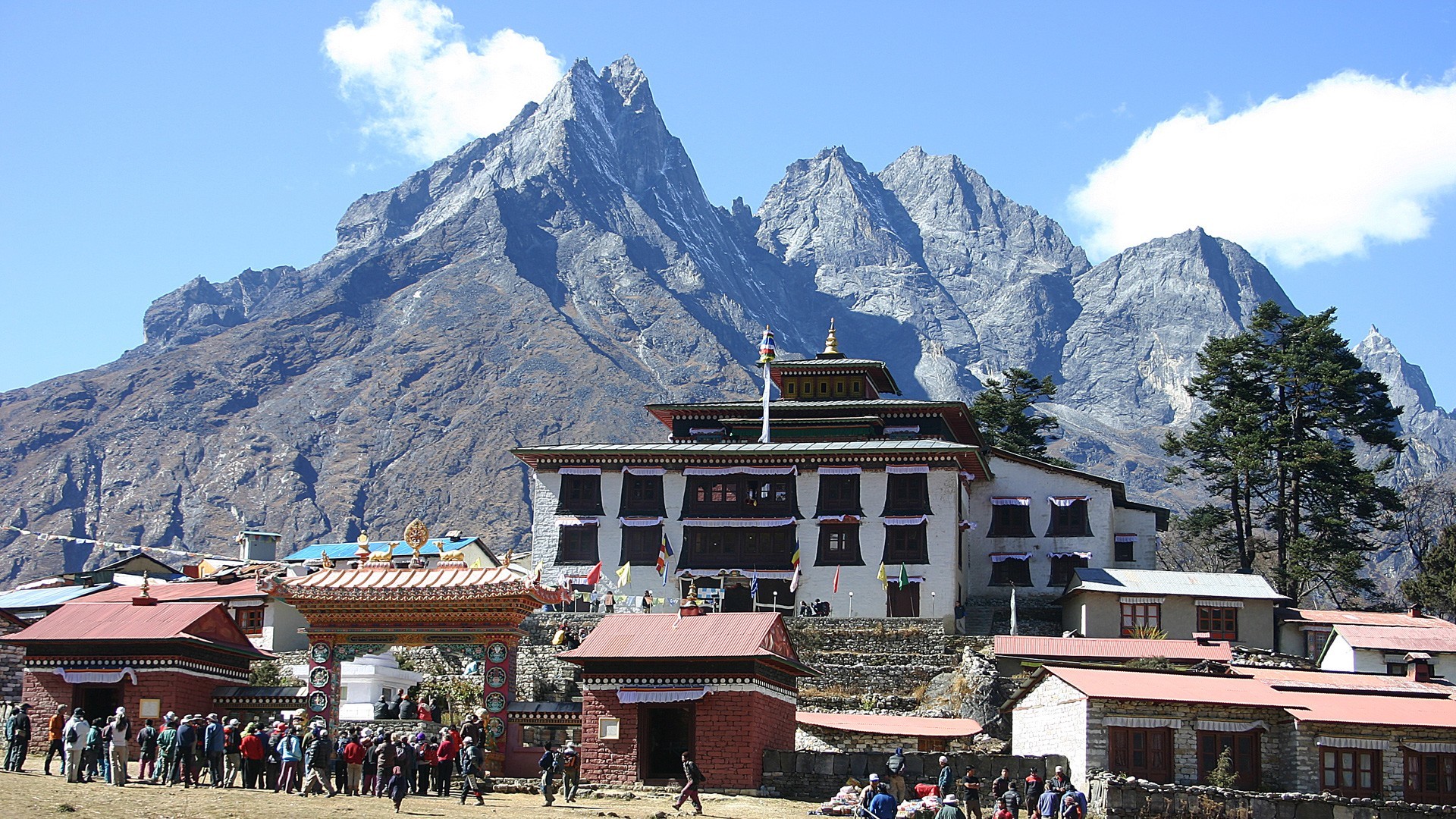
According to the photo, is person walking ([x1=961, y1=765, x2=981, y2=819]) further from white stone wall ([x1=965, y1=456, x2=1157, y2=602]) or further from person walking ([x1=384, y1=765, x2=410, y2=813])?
white stone wall ([x1=965, y1=456, x2=1157, y2=602])

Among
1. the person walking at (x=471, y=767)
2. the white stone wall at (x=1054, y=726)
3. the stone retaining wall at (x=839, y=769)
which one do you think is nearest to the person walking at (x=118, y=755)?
the person walking at (x=471, y=767)

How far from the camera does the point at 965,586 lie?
66062 millimetres

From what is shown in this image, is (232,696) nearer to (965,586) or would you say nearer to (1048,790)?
(1048,790)

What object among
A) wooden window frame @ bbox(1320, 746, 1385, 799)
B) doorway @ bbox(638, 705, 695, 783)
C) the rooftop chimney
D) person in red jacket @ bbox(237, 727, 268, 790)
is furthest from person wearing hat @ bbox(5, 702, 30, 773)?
the rooftop chimney

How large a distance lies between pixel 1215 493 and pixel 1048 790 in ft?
158

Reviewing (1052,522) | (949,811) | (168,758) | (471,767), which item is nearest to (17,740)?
(168,758)

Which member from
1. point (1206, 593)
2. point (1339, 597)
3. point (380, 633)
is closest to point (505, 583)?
point (380, 633)

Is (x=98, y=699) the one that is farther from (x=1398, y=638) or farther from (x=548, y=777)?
(x=1398, y=638)

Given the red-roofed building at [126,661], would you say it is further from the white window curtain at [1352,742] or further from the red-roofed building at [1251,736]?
the white window curtain at [1352,742]

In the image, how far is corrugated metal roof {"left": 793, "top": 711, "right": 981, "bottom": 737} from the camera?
136 ft

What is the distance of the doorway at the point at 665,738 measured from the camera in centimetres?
3744

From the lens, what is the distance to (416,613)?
3856cm

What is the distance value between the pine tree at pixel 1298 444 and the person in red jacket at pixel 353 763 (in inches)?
1859

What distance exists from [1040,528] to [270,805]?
43.9 m
